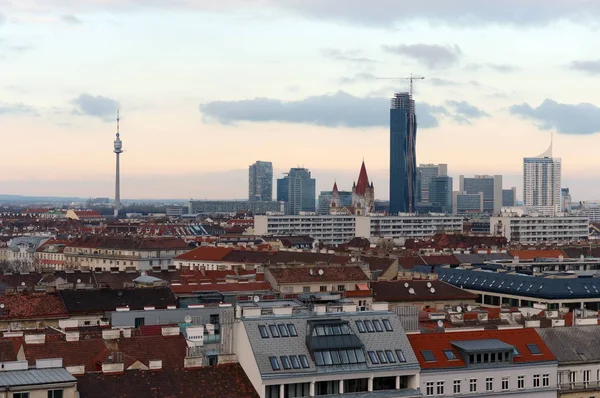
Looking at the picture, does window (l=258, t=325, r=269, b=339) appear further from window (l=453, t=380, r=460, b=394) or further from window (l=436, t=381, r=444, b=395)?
window (l=453, t=380, r=460, b=394)

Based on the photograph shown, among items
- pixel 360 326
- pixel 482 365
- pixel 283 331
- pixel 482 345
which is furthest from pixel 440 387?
pixel 283 331

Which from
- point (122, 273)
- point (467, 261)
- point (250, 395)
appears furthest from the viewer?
point (467, 261)

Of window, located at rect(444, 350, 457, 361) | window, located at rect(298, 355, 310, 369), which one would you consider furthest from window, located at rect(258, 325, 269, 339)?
window, located at rect(444, 350, 457, 361)

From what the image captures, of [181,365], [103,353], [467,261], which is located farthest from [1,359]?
[467,261]

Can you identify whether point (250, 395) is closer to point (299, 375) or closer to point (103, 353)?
point (299, 375)

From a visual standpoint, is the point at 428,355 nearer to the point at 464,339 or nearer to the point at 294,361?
the point at 464,339
